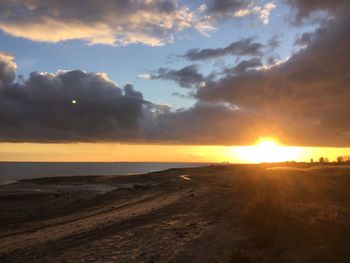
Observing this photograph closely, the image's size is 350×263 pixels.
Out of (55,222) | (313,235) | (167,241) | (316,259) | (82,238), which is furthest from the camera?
(55,222)

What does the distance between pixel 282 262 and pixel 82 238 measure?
1121 centimetres

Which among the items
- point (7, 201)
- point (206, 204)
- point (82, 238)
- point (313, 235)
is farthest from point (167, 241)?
point (7, 201)

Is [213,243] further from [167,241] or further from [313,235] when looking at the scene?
[313,235]

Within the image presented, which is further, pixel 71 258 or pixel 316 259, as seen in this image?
pixel 71 258

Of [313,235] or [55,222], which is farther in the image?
[55,222]

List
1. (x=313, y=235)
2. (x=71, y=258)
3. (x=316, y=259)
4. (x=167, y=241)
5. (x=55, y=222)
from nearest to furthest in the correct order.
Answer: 1. (x=316, y=259)
2. (x=313, y=235)
3. (x=71, y=258)
4. (x=167, y=241)
5. (x=55, y=222)

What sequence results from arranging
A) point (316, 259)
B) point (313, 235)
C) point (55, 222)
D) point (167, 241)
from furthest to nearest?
point (55, 222) → point (167, 241) → point (313, 235) → point (316, 259)

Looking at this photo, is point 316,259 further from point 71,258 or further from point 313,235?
point 71,258

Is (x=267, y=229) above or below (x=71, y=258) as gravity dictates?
above

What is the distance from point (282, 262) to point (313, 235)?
260 cm

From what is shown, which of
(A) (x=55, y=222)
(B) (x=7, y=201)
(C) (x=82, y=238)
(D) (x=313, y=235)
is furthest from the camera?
(B) (x=7, y=201)

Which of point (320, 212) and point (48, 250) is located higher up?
point (320, 212)

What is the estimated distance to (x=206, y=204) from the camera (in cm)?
3328

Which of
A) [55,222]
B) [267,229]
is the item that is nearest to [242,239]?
[267,229]
